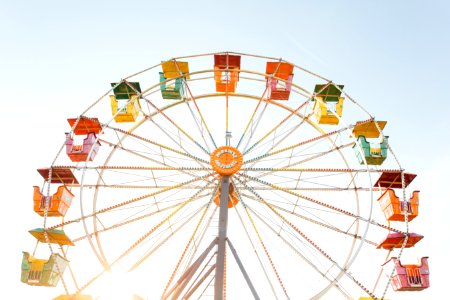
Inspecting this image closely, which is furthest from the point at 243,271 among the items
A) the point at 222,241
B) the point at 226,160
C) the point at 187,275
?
the point at 226,160

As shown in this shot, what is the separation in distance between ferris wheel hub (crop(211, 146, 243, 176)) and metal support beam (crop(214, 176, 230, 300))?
212 mm

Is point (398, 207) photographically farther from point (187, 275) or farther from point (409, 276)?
point (187, 275)

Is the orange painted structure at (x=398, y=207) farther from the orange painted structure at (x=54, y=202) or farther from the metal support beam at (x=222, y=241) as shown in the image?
the orange painted structure at (x=54, y=202)

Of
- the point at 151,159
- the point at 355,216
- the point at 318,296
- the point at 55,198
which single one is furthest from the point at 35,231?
the point at 355,216

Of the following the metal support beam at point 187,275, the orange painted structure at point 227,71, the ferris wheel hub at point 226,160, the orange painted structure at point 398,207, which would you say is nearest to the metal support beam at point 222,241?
the ferris wheel hub at point 226,160

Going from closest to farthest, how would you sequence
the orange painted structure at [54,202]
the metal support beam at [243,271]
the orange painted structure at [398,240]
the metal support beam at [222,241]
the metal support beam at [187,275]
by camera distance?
1. the metal support beam at [222,241]
2. the metal support beam at [243,271]
3. the metal support beam at [187,275]
4. the orange painted structure at [398,240]
5. the orange painted structure at [54,202]

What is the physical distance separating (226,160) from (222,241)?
2434mm

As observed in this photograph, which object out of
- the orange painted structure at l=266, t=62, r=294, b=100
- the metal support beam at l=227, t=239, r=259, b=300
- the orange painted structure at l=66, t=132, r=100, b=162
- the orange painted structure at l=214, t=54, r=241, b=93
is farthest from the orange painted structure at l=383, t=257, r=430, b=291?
the orange painted structure at l=66, t=132, r=100, b=162

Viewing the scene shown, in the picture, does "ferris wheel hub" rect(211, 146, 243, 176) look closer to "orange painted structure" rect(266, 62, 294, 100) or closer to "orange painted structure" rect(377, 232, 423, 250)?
"orange painted structure" rect(266, 62, 294, 100)

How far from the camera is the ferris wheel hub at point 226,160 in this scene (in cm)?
1295

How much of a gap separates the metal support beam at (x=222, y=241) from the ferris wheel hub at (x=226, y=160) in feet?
0.69

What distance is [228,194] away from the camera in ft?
41.8

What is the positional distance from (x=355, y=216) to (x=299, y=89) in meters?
4.22

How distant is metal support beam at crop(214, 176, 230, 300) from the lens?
1074cm
